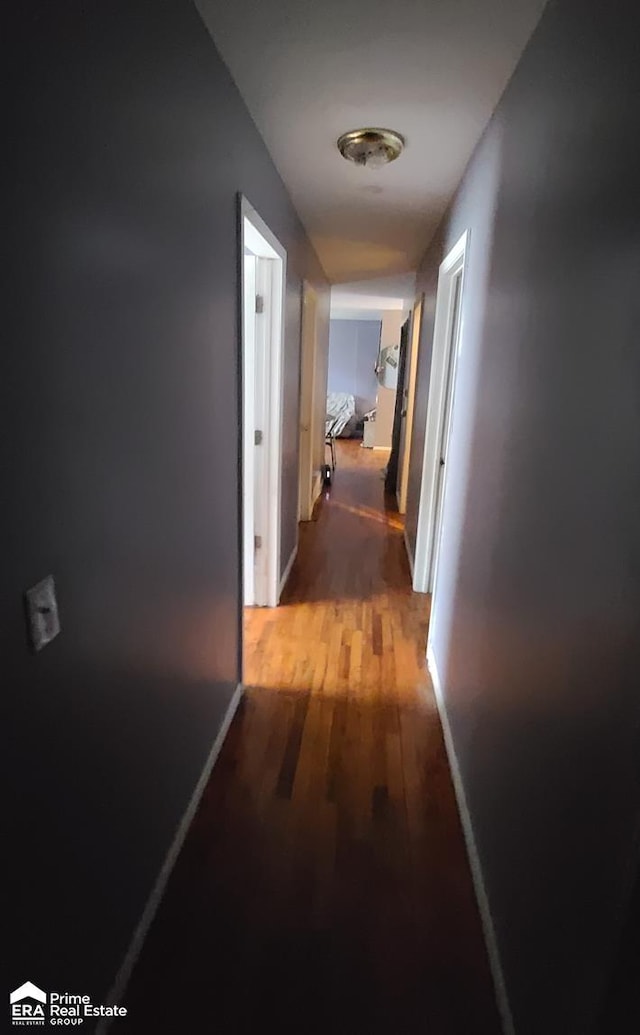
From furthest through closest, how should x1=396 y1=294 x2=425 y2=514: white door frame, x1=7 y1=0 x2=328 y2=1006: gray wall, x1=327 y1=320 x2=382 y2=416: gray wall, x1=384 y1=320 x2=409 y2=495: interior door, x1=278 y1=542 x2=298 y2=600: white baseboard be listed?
x1=327 y1=320 x2=382 y2=416: gray wall
x1=384 y1=320 x2=409 y2=495: interior door
x1=396 y1=294 x2=425 y2=514: white door frame
x1=278 y1=542 x2=298 y2=600: white baseboard
x1=7 y1=0 x2=328 y2=1006: gray wall

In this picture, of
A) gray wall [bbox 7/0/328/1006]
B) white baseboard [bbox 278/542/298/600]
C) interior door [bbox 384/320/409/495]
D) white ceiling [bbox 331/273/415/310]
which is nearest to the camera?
gray wall [bbox 7/0/328/1006]

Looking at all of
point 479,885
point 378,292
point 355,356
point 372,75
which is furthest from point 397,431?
point 479,885

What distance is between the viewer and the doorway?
4633 millimetres

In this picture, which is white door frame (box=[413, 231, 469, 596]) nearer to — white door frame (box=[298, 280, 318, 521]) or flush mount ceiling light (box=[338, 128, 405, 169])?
flush mount ceiling light (box=[338, 128, 405, 169])

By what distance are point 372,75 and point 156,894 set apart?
238 cm

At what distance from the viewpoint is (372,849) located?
5.69ft

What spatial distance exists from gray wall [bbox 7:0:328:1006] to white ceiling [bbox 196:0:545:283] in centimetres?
16

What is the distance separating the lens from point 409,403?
4.93 m

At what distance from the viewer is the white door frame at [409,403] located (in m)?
4.61

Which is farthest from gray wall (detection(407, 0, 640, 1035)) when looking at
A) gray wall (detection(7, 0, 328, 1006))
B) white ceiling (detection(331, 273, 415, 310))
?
white ceiling (detection(331, 273, 415, 310))

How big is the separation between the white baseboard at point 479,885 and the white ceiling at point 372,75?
2.15m

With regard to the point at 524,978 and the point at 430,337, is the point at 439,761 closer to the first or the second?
the point at 524,978

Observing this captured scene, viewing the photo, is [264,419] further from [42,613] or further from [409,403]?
[42,613]

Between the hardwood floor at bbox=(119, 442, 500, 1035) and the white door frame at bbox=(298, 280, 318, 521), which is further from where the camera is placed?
the white door frame at bbox=(298, 280, 318, 521)
